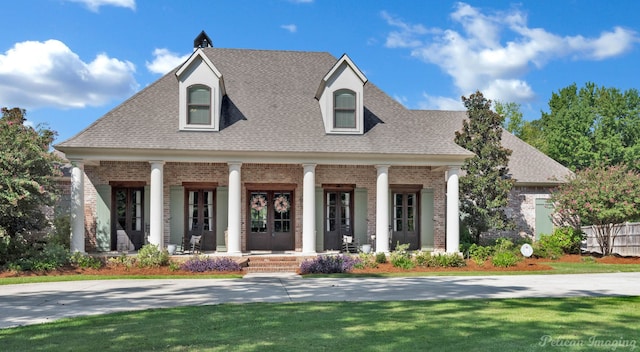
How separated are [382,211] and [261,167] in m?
5.21

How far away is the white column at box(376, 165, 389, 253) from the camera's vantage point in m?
19.9

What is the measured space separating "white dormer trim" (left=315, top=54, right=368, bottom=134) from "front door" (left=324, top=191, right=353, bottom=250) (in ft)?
9.15

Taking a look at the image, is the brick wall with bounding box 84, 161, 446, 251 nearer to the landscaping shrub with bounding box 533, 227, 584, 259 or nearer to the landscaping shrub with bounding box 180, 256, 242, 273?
the landscaping shrub with bounding box 180, 256, 242, 273

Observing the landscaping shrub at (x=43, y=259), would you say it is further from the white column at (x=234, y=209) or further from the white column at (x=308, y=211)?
the white column at (x=308, y=211)

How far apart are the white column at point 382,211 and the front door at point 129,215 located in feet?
30.4

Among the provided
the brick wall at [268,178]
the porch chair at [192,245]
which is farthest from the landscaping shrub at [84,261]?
the porch chair at [192,245]

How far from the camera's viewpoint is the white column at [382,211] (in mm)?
19938

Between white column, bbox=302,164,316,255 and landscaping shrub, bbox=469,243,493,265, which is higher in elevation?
white column, bbox=302,164,316,255

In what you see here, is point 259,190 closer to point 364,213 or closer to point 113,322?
point 364,213

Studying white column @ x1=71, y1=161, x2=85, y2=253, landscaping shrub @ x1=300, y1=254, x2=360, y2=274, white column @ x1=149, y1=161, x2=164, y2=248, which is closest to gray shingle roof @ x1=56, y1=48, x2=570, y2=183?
white column @ x1=149, y1=161, x2=164, y2=248

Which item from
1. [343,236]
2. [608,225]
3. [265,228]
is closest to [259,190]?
[265,228]

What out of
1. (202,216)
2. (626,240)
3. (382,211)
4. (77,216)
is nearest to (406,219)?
(382,211)

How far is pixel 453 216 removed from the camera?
20.5 m

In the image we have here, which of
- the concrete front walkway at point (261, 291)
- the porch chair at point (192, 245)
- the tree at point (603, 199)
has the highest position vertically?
the tree at point (603, 199)
